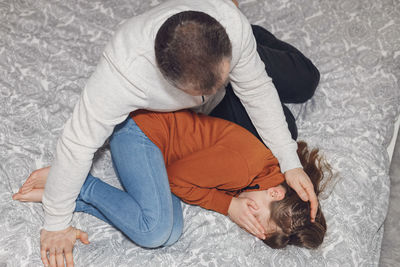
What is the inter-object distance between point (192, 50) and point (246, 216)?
61 centimetres

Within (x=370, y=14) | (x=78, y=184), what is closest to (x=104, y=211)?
(x=78, y=184)

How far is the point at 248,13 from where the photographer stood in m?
1.70

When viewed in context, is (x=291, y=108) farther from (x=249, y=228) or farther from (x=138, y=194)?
(x=138, y=194)

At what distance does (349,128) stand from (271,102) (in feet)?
1.32

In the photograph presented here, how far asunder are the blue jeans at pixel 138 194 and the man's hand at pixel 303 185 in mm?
340

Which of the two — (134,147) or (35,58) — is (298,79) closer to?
(134,147)

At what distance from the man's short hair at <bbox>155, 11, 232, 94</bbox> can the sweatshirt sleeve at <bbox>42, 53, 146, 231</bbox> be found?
18 centimetres

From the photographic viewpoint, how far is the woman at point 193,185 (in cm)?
118

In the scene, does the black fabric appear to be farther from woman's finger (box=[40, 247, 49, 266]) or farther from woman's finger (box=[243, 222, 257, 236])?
woman's finger (box=[40, 247, 49, 266])

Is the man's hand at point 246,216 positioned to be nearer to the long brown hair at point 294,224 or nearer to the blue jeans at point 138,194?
the long brown hair at point 294,224

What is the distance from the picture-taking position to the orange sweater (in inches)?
46.9

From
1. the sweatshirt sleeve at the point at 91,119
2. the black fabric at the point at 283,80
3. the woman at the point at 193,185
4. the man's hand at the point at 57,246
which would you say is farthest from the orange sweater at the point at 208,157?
the man's hand at the point at 57,246

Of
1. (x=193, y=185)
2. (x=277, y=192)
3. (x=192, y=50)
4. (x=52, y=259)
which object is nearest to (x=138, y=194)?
(x=193, y=185)

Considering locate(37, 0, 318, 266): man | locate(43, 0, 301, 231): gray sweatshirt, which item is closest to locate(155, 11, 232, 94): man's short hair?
locate(37, 0, 318, 266): man
